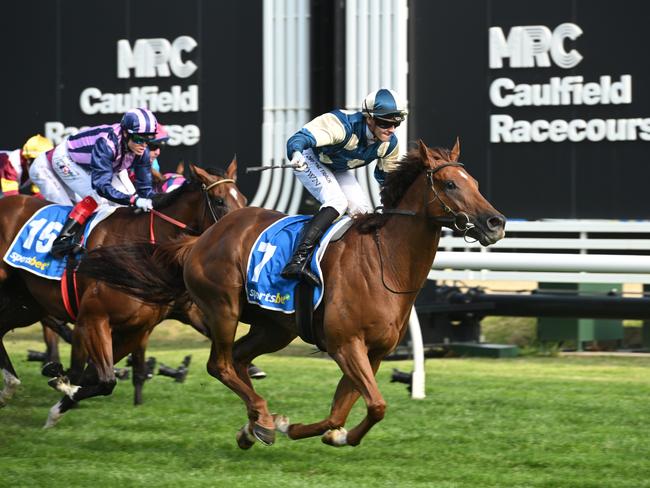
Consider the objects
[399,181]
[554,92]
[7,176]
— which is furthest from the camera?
[7,176]

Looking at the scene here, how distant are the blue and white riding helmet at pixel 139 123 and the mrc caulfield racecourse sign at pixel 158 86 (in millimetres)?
2887

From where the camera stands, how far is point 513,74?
29.7 ft

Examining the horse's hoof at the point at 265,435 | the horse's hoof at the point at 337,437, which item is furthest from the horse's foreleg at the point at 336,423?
the horse's hoof at the point at 265,435

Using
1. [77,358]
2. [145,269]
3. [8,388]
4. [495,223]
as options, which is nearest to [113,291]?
[145,269]

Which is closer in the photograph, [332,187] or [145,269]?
[332,187]

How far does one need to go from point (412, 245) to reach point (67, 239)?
7.32 ft

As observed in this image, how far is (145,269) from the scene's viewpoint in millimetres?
6523

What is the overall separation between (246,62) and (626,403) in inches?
167

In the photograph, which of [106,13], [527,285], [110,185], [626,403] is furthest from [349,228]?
[527,285]

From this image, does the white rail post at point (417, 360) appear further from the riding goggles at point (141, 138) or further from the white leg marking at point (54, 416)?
the white leg marking at point (54, 416)

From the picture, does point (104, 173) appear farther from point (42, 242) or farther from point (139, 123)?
point (42, 242)

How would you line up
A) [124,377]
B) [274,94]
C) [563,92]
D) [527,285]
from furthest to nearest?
[527,285]
[274,94]
[563,92]
[124,377]

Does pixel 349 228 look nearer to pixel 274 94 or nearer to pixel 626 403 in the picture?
pixel 626 403

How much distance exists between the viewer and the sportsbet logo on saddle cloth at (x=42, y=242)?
703cm
